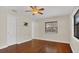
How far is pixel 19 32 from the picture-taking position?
359cm

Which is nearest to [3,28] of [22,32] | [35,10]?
[22,32]

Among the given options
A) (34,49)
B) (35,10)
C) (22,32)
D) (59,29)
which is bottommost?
(34,49)

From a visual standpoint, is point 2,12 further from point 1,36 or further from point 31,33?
point 31,33

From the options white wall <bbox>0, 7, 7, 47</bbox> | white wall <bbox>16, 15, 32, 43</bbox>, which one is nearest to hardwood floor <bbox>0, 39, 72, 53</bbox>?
white wall <bbox>16, 15, 32, 43</bbox>

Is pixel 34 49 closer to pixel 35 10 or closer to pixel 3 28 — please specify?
pixel 35 10

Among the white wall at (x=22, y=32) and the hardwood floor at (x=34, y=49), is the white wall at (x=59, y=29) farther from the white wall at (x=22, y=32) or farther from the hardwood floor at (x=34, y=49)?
the hardwood floor at (x=34, y=49)

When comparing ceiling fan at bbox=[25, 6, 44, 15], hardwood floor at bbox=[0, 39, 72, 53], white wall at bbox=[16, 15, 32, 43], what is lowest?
hardwood floor at bbox=[0, 39, 72, 53]

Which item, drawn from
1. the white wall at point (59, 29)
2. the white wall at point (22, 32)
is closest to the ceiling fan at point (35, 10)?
the white wall at point (59, 29)

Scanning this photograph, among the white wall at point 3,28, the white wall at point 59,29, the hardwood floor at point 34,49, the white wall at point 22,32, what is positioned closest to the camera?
the hardwood floor at point 34,49

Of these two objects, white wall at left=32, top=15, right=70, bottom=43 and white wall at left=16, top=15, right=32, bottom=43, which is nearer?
white wall at left=32, top=15, right=70, bottom=43

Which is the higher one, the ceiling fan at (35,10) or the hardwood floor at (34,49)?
the ceiling fan at (35,10)

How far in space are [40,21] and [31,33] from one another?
0.57 m

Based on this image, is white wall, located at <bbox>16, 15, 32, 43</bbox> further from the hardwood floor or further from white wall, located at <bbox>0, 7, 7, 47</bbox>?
white wall, located at <bbox>0, 7, 7, 47</bbox>
